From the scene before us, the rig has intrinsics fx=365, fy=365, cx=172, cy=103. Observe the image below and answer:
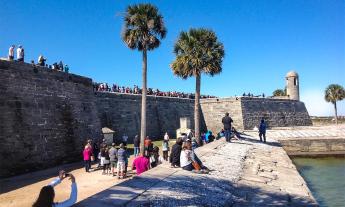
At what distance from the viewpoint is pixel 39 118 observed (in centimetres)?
1717

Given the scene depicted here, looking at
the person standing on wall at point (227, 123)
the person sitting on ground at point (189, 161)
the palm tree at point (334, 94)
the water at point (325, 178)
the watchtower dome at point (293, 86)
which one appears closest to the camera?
the person sitting on ground at point (189, 161)

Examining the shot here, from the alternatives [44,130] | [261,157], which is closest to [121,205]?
[261,157]

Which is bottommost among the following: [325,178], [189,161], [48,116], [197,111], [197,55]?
[325,178]

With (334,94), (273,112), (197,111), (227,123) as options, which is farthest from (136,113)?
(334,94)

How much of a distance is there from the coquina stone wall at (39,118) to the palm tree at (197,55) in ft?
20.6

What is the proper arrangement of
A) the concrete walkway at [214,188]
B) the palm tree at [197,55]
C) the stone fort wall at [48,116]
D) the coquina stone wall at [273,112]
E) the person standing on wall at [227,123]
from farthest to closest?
1. the coquina stone wall at [273,112]
2. the palm tree at [197,55]
3. the person standing on wall at [227,123]
4. the stone fort wall at [48,116]
5. the concrete walkway at [214,188]

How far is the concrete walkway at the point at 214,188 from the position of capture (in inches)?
263

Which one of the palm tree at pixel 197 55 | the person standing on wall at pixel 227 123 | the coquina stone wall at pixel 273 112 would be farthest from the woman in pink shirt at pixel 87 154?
the coquina stone wall at pixel 273 112

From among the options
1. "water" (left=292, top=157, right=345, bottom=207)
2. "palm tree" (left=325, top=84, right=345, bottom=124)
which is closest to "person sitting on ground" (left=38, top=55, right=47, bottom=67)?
"water" (left=292, top=157, right=345, bottom=207)

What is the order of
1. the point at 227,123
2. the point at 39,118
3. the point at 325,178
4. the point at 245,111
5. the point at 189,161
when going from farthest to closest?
the point at 245,111 → the point at 227,123 → the point at 325,178 → the point at 39,118 → the point at 189,161

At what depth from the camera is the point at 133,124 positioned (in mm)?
31234

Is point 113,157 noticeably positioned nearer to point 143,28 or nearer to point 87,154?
point 87,154

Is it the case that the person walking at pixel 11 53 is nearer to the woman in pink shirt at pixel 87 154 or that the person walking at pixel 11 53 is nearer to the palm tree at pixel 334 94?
→ the woman in pink shirt at pixel 87 154

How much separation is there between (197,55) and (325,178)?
33.3 ft
